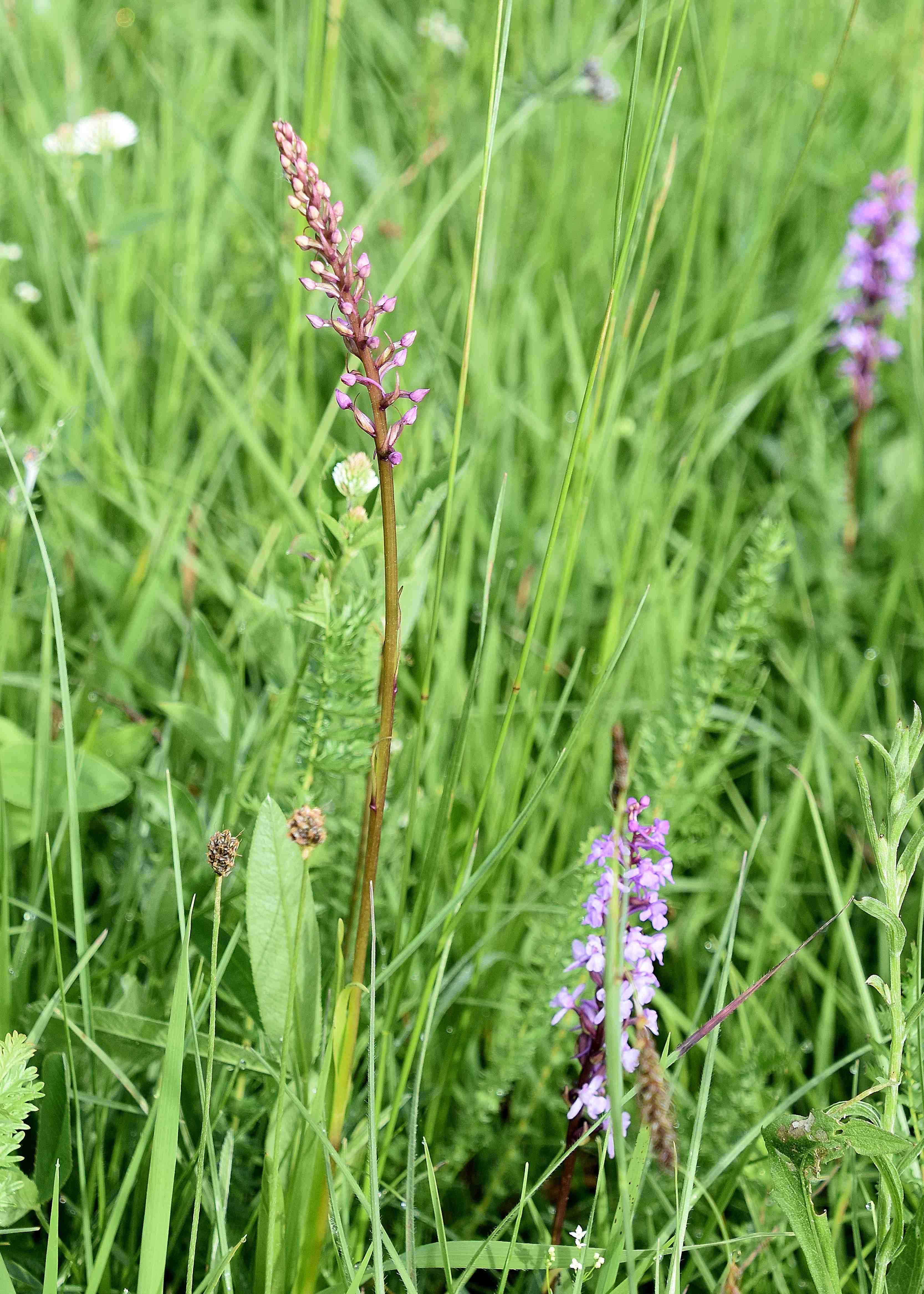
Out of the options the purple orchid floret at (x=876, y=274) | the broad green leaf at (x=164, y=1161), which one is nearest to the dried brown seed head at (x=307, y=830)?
the broad green leaf at (x=164, y=1161)

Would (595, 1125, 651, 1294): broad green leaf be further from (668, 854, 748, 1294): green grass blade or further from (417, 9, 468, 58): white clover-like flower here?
(417, 9, 468, 58): white clover-like flower

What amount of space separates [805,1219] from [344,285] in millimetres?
895

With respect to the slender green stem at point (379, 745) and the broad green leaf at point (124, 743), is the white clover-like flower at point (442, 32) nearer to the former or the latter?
the broad green leaf at point (124, 743)

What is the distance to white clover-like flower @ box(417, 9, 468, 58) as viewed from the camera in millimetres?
2879

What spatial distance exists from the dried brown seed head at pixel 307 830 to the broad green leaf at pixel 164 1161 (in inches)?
4.7

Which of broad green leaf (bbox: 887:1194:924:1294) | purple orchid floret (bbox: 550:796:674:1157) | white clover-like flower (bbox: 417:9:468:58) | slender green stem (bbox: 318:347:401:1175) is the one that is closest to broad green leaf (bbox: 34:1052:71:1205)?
slender green stem (bbox: 318:347:401:1175)

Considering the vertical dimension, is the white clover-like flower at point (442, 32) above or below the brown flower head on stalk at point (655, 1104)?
above

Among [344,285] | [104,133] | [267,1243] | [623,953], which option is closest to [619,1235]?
[623,953]

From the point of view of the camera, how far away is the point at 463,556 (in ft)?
6.23

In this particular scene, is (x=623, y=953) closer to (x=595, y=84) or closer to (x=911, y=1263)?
(x=911, y=1263)

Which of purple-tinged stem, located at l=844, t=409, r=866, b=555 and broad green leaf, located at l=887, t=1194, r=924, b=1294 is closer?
broad green leaf, located at l=887, t=1194, r=924, b=1294

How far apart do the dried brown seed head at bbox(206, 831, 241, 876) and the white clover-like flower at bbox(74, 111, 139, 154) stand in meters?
2.16

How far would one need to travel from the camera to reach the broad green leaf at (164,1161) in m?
0.97

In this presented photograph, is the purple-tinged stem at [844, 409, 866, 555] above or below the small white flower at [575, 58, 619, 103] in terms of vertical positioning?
below
